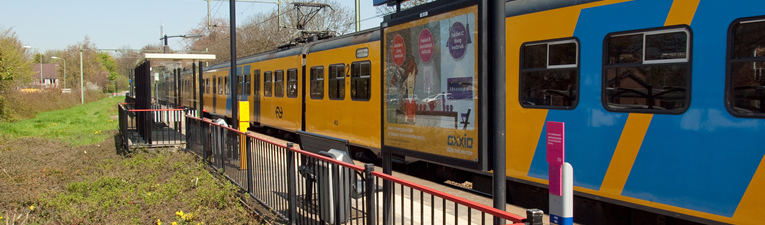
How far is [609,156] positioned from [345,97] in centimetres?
714

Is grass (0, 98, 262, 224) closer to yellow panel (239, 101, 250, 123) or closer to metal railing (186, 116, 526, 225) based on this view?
metal railing (186, 116, 526, 225)

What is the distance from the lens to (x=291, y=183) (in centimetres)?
579

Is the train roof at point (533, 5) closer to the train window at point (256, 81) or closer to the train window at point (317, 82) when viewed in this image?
the train window at point (317, 82)

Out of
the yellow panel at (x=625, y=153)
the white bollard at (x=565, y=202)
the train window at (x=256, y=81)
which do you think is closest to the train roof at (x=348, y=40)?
the train window at (x=256, y=81)

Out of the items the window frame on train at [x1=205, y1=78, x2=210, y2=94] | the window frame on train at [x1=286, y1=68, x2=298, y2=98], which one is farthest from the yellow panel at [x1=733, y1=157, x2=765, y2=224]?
the window frame on train at [x1=205, y1=78, x2=210, y2=94]

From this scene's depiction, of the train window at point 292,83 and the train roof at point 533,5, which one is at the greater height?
the train roof at point 533,5

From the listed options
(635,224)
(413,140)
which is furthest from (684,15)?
(413,140)

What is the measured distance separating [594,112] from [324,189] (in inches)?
120

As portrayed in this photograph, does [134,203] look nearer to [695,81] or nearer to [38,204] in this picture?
[38,204]

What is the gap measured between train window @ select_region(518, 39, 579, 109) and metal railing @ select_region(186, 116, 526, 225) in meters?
1.58

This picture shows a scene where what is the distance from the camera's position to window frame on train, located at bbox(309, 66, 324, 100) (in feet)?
44.4

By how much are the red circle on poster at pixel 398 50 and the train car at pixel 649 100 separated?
1934 mm

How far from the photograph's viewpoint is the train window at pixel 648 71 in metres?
5.26

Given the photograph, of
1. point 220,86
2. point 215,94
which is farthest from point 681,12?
point 215,94
